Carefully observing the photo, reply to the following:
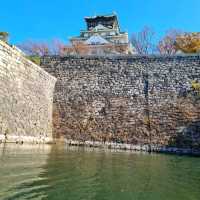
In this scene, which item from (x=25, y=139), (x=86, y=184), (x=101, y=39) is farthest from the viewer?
(x=101, y=39)

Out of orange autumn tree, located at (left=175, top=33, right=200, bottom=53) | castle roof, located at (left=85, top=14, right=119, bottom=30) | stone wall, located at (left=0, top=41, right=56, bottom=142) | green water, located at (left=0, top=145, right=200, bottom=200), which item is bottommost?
green water, located at (left=0, top=145, right=200, bottom=200)

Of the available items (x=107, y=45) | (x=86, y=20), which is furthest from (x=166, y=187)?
(x=86, y=20)

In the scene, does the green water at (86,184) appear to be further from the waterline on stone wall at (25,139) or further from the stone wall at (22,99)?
the stone wall at (22,99)

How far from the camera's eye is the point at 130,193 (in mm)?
4480

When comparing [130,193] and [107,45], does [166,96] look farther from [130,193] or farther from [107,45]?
[107,45]

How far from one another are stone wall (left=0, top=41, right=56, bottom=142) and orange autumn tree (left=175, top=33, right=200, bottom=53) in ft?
45.4

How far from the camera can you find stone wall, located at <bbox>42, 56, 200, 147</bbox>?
611 inches

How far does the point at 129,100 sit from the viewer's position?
16.2m

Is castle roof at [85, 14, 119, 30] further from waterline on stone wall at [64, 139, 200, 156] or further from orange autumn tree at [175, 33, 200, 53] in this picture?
waterline on stone wall at [64, 139, 200, 156]

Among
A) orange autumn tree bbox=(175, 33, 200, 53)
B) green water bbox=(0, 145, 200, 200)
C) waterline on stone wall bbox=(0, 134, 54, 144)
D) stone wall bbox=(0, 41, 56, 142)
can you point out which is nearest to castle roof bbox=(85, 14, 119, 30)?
orange autumn tree bbox=(175, 33, 200, 53)

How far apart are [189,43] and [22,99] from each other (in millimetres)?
17521

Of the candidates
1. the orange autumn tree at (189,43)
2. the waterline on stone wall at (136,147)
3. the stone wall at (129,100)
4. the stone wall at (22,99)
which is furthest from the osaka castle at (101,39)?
the waterline on stone wall at (136,147)

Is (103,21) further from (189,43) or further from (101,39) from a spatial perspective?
(189,43)

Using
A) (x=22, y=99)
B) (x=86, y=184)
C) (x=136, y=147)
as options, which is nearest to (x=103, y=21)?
(x=136, y=147)
